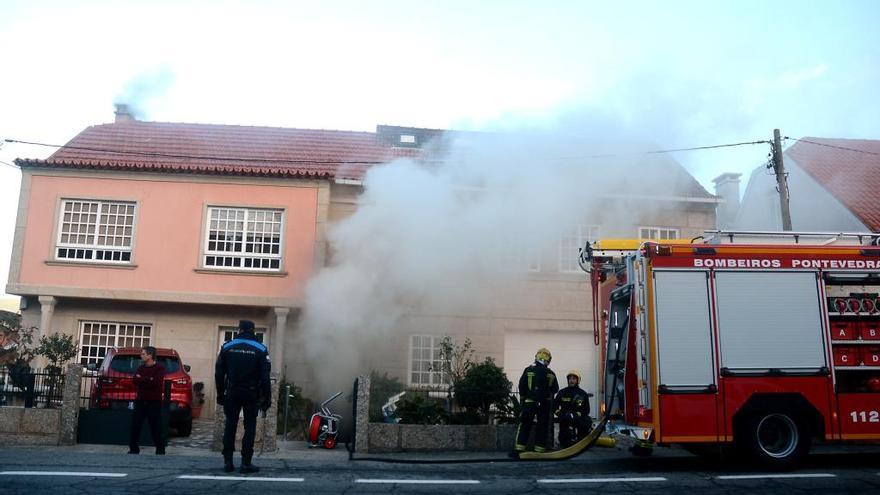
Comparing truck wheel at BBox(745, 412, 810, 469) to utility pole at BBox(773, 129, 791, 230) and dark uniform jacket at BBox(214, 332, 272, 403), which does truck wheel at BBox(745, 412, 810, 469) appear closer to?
dark uniform jacket at BBox(214, 332, 272, 403)

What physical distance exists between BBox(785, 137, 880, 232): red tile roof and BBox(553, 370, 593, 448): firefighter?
10.3 meters

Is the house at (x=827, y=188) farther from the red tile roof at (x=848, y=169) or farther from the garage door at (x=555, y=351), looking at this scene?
the garage door at (x=555, y=351)

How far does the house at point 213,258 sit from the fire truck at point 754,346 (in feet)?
21.7

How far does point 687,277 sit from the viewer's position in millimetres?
8469

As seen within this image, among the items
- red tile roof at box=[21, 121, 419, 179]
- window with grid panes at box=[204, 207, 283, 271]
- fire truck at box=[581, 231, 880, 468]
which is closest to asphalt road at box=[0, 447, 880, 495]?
fire truck at box=[581, 231, 880, 468]

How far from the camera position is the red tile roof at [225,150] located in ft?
52.5

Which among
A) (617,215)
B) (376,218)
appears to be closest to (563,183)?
(617,215)

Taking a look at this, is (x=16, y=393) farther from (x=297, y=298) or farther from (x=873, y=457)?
(x=873, y=457)

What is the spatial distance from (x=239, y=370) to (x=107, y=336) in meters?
9.88

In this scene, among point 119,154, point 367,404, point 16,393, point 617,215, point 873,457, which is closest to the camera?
point 873,457

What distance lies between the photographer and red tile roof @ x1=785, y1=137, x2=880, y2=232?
17.3m

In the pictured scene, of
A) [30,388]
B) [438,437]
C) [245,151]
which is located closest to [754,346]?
[438,437]

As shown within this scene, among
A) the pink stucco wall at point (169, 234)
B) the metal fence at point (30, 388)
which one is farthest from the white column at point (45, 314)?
the metal fence at point (30, 388)

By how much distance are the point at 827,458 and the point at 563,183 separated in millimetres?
6991
